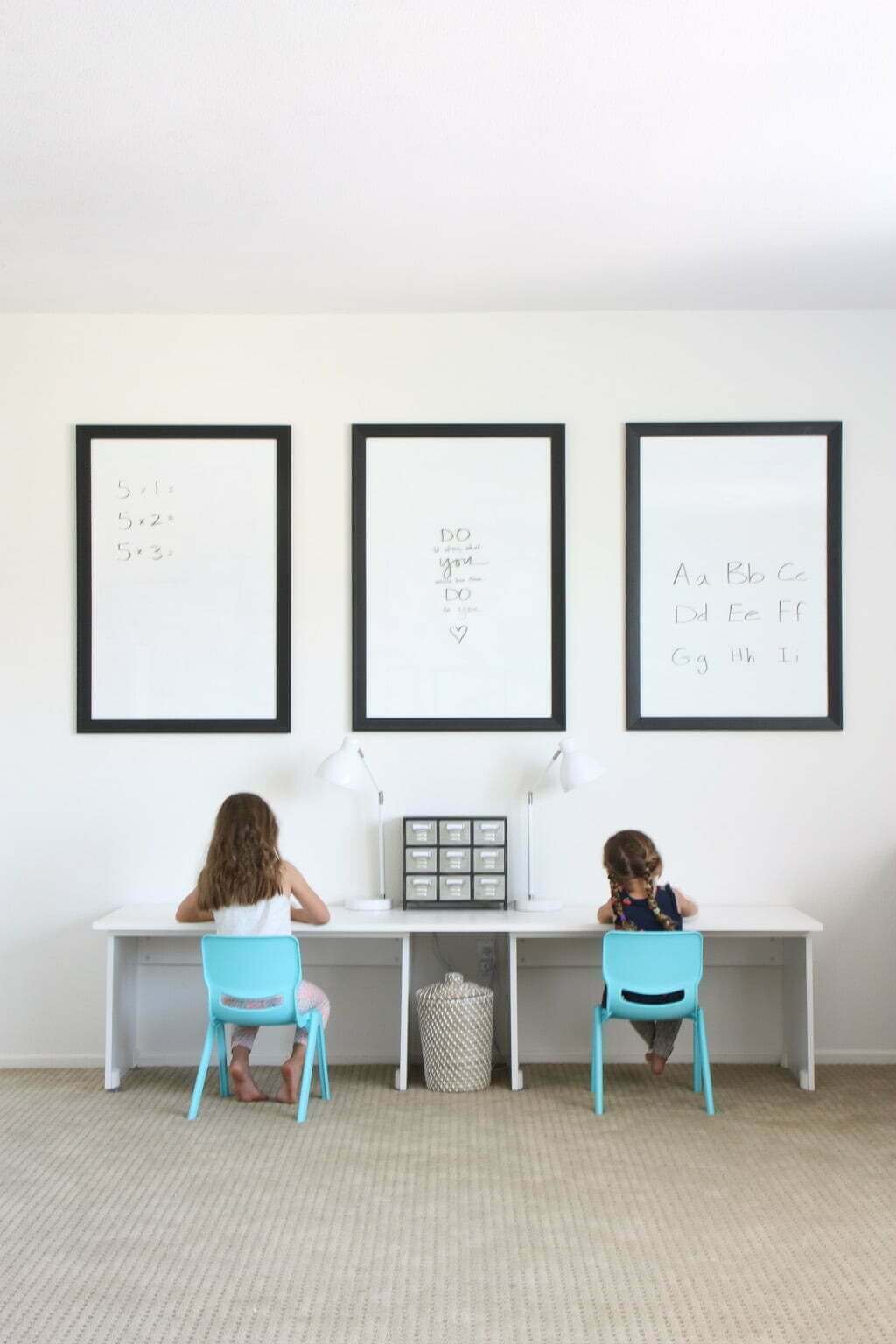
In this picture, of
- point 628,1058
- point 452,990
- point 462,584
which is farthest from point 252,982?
point 462,584

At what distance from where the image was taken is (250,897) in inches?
160

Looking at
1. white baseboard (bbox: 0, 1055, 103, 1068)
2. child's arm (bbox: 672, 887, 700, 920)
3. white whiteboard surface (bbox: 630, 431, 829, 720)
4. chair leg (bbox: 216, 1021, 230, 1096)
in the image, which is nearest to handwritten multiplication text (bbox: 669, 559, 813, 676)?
white whiteboard surface (bbox: 630, 431, 829, 720)

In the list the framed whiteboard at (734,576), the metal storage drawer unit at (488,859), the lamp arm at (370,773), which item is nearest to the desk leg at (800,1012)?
the framed whiteboard at (734,576)

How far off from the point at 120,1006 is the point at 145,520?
1704 mm

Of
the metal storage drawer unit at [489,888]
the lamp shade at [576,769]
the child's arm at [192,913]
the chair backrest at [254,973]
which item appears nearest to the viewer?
the chair backrest at [254,973]

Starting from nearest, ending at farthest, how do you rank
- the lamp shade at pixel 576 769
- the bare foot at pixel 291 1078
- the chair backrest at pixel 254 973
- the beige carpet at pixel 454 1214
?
1. the beige carpet at pixel 454 1214
2. the chair backrest at pixel 254 973
3. the bare foot at pixel 291 1078
4. the lamp shade at pixel 576 769

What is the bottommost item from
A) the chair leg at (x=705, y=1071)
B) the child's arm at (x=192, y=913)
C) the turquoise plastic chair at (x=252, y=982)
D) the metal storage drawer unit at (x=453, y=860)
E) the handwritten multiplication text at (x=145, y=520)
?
the chair leg at (x=705, y=1071)

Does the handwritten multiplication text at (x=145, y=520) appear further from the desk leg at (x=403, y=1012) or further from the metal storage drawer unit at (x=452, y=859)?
the desk leg at (x=403, y=1012)

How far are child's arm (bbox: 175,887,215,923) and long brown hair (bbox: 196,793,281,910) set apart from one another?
35mm

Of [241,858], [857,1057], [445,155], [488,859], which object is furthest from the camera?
[857,1057]

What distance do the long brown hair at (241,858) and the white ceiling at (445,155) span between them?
1764 millimetres

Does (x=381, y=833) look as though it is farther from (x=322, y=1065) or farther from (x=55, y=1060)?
(x=55, y=1060)

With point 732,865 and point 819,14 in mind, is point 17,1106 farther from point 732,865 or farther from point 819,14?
point 819,14

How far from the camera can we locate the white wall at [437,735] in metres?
4.60
